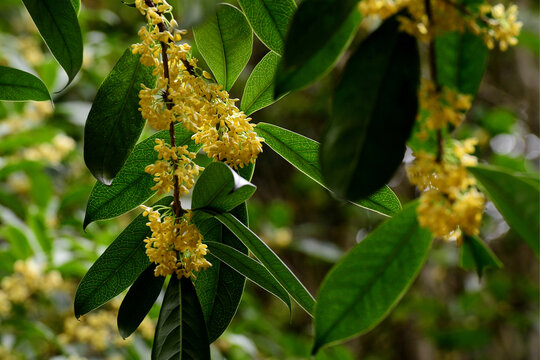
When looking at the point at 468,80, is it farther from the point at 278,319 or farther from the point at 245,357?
the point at 278,319

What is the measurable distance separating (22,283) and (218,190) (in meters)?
1.37

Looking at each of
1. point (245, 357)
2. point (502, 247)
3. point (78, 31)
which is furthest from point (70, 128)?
point (502, 247)

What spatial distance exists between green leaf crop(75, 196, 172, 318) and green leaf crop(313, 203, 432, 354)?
13.0 inches

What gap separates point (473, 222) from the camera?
51cm

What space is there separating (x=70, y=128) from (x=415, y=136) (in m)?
2.42

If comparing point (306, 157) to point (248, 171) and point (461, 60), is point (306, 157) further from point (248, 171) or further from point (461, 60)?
point (461, 60)

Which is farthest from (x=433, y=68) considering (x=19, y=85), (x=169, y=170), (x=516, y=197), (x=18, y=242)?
(x=18, y=242)

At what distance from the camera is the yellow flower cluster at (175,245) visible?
0.71 metres

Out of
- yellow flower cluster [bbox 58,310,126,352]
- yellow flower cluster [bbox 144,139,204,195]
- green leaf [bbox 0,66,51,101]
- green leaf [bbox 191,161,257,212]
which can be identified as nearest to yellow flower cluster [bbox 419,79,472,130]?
green leaf [bbox 191,161,257,212]

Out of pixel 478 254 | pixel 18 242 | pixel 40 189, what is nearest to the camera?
pixel 478 254

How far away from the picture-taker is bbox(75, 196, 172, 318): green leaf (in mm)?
798

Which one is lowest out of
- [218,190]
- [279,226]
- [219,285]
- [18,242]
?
[279,226]

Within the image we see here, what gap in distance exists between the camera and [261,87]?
862 millimetres

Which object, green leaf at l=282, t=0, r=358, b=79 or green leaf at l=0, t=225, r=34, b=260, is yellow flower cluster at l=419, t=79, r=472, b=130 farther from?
green leaf at l=0, t=225, r=34, b=260
